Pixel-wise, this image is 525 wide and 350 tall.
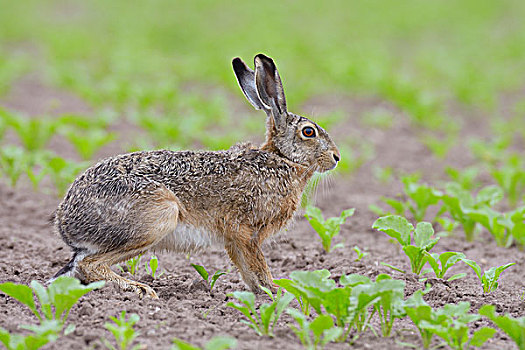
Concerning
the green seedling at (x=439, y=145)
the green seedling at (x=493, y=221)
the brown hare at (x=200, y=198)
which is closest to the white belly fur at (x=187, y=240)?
the brown hare at (x=200, y=198)

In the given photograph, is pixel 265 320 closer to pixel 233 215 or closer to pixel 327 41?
pixel 233 215

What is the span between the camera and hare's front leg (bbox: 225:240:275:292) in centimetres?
544

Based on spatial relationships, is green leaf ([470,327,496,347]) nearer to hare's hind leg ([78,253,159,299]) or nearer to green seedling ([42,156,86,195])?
hare's hind leg ([78,253,159,299])

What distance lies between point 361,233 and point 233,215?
103 inches

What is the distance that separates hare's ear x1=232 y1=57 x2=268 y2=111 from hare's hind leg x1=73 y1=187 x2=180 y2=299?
124cm

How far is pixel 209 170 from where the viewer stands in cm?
541

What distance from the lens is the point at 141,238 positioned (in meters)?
5.00

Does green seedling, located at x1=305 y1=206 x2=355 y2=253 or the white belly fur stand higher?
green seedling, located at x1=305 y1=206 x2=355 y2=253

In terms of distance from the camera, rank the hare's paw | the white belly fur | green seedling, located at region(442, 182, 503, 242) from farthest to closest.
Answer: green seedling, located at region(442, 182, 503, 242) < the white belly fur < the hare's paw

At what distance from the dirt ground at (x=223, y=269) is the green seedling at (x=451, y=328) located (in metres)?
0.22

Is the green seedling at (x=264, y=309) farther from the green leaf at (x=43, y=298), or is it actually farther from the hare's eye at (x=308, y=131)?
the hare's eye at (x=308, y=131)

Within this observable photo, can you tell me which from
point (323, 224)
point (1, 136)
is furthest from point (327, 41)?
point (323, 224)

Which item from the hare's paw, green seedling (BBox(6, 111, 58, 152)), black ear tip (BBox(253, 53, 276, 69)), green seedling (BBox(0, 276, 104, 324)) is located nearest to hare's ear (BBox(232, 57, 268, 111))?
black ear tip (BBox(253, 53, 276, 69))

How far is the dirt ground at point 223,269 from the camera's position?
440 cm
